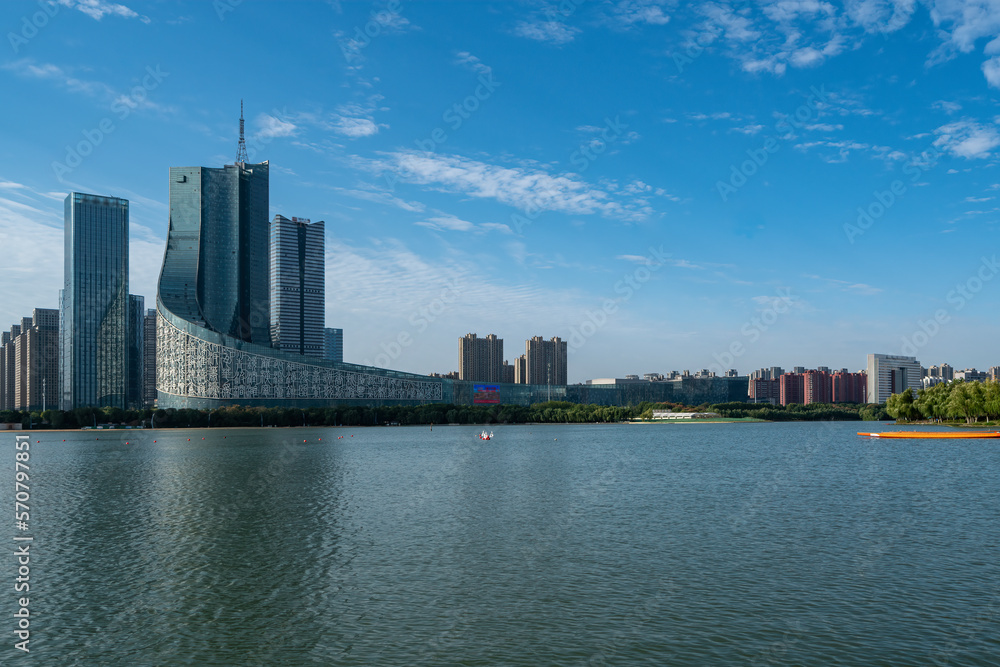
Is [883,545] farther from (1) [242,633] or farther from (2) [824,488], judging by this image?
(1) [242,633]

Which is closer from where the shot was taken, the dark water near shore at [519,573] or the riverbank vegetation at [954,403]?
the dark water near shore at [519,573]

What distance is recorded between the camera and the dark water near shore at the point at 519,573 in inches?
818

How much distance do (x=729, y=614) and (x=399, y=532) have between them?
745 inches

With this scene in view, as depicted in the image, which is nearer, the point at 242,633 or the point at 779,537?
the point at 242,633

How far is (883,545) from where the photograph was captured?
32.8m

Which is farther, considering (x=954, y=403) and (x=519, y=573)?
(x=954, y=403)

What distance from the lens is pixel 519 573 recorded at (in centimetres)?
2859

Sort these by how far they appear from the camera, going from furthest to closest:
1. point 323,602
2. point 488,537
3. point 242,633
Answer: point 488,537 < point 323,602 < point 242,633

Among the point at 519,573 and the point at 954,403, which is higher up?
the point at 954,403

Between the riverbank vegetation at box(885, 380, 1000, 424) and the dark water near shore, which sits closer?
the dark water near shore

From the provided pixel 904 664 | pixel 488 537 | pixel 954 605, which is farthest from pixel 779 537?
pixel 904 664

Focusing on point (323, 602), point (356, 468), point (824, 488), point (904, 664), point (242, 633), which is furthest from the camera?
point (356, 468)

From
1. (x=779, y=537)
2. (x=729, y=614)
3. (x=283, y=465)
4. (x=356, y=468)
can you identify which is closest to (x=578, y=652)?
(x=729, y=614)

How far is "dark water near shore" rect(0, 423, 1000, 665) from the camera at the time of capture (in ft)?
68.2
